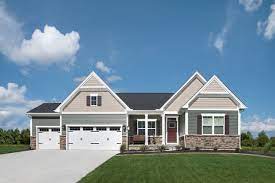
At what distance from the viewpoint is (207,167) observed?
17.3 m

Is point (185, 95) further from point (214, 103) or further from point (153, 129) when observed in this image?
point (214, 103)

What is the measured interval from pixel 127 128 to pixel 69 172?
16.8m

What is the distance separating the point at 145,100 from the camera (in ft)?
121

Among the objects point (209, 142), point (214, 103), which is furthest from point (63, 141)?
point (214, 103)

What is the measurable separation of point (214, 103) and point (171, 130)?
5.40 m

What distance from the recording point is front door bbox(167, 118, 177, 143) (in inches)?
1344

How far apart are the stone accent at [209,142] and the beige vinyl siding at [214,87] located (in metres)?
3.55

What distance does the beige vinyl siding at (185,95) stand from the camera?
3400cm

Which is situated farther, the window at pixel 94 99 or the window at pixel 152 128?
the window at pixel 152 128

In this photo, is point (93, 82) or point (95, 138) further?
point (93, 82)

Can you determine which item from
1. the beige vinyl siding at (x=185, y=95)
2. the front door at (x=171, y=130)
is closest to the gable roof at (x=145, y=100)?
the beige vinyl siding at (x=185, y=95)

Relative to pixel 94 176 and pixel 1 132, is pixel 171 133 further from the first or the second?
pixel 1 132

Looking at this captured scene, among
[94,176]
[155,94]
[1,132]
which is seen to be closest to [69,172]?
[94,176]

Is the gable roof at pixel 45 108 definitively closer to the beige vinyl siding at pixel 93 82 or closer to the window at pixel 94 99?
the window at pixel 94 99
